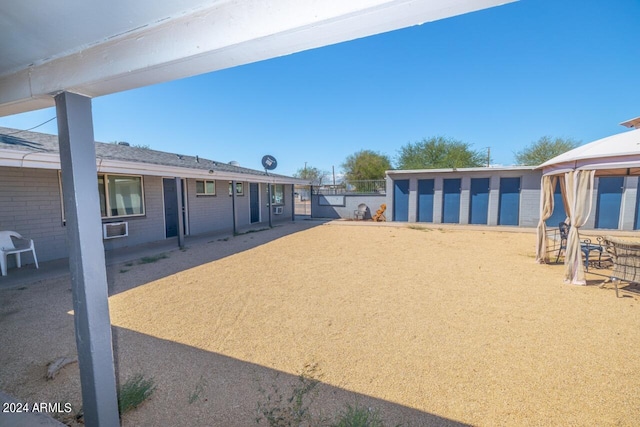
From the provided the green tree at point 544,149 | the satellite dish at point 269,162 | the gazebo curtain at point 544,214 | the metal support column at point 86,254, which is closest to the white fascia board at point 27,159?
the metal support column at point 86,254

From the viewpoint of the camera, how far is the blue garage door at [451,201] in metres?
14.6

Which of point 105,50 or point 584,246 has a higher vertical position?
point 105,50

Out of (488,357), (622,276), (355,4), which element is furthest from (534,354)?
(355,4)

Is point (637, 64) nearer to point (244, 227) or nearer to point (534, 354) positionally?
point (534, 354)

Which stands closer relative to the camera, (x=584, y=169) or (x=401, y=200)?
(x=584, y=169)

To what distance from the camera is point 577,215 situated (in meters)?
5.22

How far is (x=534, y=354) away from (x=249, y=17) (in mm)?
3978

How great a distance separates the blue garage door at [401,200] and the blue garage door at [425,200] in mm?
723

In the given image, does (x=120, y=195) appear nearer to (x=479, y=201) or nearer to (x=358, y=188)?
(x=358, y=188)

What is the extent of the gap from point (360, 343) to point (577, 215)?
5273 millimetres

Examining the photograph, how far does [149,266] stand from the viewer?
20.9 ft

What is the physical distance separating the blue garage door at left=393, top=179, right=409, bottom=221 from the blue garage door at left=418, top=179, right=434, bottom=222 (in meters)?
0.72

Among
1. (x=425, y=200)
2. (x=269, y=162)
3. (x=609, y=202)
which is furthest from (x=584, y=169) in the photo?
(x=269, y=162)

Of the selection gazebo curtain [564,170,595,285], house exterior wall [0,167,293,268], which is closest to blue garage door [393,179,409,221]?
gazebo curtain [564,170,595,285]
